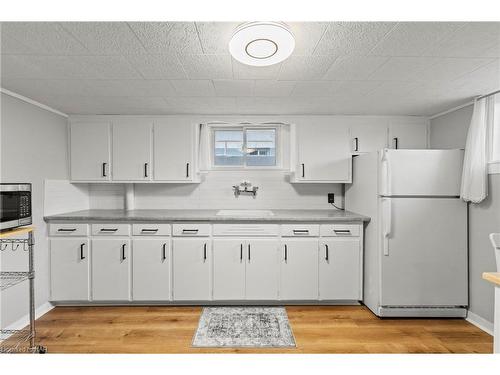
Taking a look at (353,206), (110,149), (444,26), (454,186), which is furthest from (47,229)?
(454,186)

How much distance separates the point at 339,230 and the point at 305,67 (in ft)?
5.50

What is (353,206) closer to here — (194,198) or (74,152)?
(194,198)

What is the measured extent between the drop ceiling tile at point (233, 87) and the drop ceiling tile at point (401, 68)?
0.91m

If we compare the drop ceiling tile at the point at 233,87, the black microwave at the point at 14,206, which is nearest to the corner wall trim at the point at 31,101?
the black microwave at the point at 14,206

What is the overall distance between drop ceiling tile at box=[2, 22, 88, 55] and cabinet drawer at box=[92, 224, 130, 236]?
170cm

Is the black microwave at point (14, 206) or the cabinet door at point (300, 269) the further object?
the cabinet door at point (300, 269)

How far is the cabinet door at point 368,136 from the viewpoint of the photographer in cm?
329

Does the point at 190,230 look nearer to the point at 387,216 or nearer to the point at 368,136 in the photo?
the point at 387,216

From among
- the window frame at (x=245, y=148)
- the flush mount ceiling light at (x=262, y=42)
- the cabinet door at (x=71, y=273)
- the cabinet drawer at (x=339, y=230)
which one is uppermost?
the flush mount ceiling light at (x=262, y=42)

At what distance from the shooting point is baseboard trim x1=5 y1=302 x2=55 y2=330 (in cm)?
243

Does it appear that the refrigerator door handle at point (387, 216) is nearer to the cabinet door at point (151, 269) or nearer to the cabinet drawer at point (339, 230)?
the cabinet drawer at point (339, 230)

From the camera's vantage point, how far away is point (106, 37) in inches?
60.5

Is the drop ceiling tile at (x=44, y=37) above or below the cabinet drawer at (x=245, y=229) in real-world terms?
above

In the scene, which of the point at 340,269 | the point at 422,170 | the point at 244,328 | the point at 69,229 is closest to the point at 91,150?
the point at 69,229
